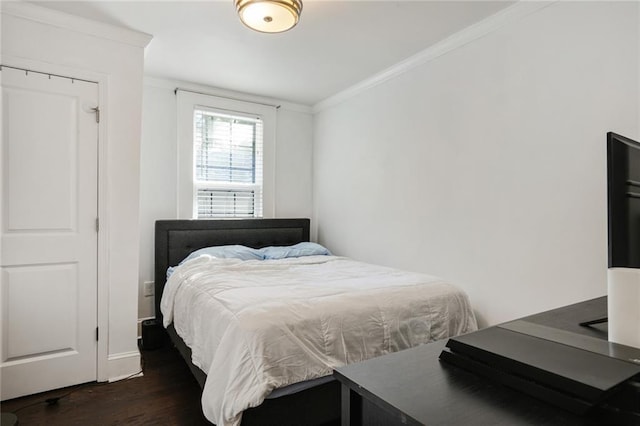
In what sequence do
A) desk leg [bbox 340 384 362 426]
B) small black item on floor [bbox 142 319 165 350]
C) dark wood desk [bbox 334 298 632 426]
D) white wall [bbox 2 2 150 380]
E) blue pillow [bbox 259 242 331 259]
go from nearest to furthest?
dark wood desk [bbox 334 298 632 426] < desk leg [bbox 340 384 362 426] < white wall [bbox 2 2 150 380] < small black item on floor [bbox 142 319 165 350] < blue pillow [bbox 259 242 331 259]

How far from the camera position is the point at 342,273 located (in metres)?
2.75

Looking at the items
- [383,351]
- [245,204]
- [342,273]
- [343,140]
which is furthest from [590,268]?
[245,204]

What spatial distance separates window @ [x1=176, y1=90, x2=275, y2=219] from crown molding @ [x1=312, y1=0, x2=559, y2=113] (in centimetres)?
108

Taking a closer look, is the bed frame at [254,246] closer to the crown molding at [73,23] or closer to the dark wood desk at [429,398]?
the dark wood desk at [429,398]

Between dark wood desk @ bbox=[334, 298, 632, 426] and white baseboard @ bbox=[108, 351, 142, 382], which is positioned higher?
dark wood desk @ bbox=[334, 298, 632, 426]

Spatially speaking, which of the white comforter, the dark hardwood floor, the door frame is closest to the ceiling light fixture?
the door frame

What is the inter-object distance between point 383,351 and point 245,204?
2527mm

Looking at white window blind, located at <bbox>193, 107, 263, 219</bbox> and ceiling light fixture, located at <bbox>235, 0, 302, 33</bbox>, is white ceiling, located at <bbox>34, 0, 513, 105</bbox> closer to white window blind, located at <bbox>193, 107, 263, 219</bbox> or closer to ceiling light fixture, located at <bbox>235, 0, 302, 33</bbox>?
ceiling light fixture, located at <bbox>235, 0, 302, 33</bbox>

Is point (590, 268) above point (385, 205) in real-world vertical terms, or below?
below

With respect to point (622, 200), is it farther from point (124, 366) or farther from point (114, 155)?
point (124, 366)

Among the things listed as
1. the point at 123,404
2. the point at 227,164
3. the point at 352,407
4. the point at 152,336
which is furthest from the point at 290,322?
the point at 227,164

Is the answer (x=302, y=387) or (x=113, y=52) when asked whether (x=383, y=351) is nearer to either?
(x=302, y=387)

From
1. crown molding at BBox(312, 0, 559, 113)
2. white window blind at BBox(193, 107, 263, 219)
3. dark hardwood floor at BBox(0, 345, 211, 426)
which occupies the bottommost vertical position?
dark hardwood floor at BBox(0, 345, 211, 426)

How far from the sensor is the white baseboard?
2.54m
